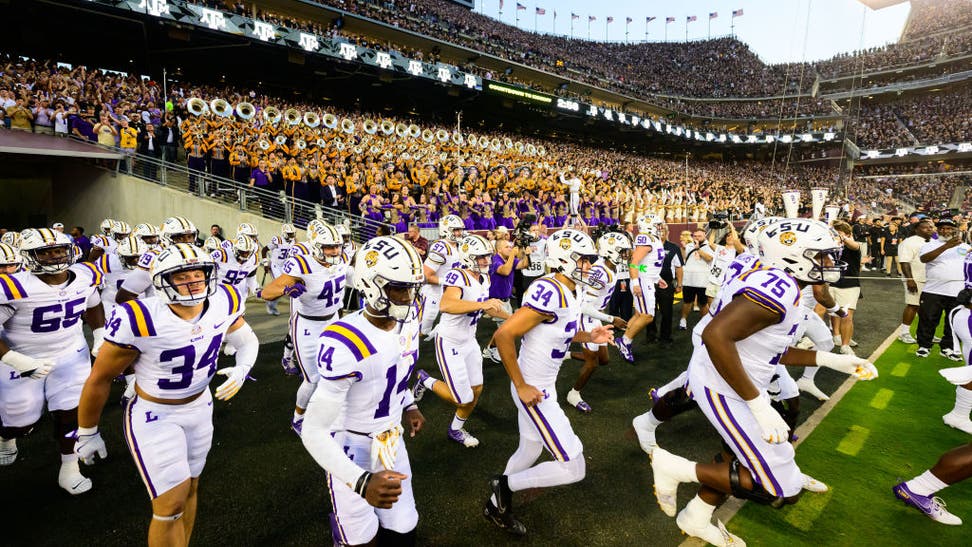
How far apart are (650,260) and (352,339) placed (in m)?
7.38

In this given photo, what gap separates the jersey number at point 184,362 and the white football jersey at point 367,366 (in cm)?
117

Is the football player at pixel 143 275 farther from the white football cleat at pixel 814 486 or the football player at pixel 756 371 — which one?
the white football cleat at pixel 814 486

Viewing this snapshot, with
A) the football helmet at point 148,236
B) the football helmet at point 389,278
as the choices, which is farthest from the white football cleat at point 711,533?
the football helmet at point 148,236

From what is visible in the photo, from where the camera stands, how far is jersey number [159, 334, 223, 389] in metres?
3.10

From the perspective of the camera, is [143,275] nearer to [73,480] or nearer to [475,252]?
[73,480]

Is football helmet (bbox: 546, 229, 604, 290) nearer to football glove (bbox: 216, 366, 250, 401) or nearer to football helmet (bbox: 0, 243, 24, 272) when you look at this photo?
football glove (bbox: 216, 366, 250, 401)

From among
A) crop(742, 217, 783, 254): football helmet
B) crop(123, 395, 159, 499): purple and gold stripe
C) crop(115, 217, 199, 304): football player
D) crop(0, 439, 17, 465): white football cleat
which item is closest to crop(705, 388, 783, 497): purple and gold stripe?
crop(742, 217, 783, 254): football helmet

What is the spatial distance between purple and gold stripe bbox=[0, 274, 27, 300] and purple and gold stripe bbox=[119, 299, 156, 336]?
2.44m

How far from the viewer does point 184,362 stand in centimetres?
316

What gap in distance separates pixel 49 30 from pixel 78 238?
15.4 metres

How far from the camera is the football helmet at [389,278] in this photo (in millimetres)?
2709

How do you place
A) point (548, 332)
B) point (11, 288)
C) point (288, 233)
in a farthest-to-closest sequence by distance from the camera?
1. point (288, 233)
2. point (11, 288)
3. point (548, 332)

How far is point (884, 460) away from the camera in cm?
502

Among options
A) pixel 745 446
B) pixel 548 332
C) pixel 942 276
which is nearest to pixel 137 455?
pixel 548 332
